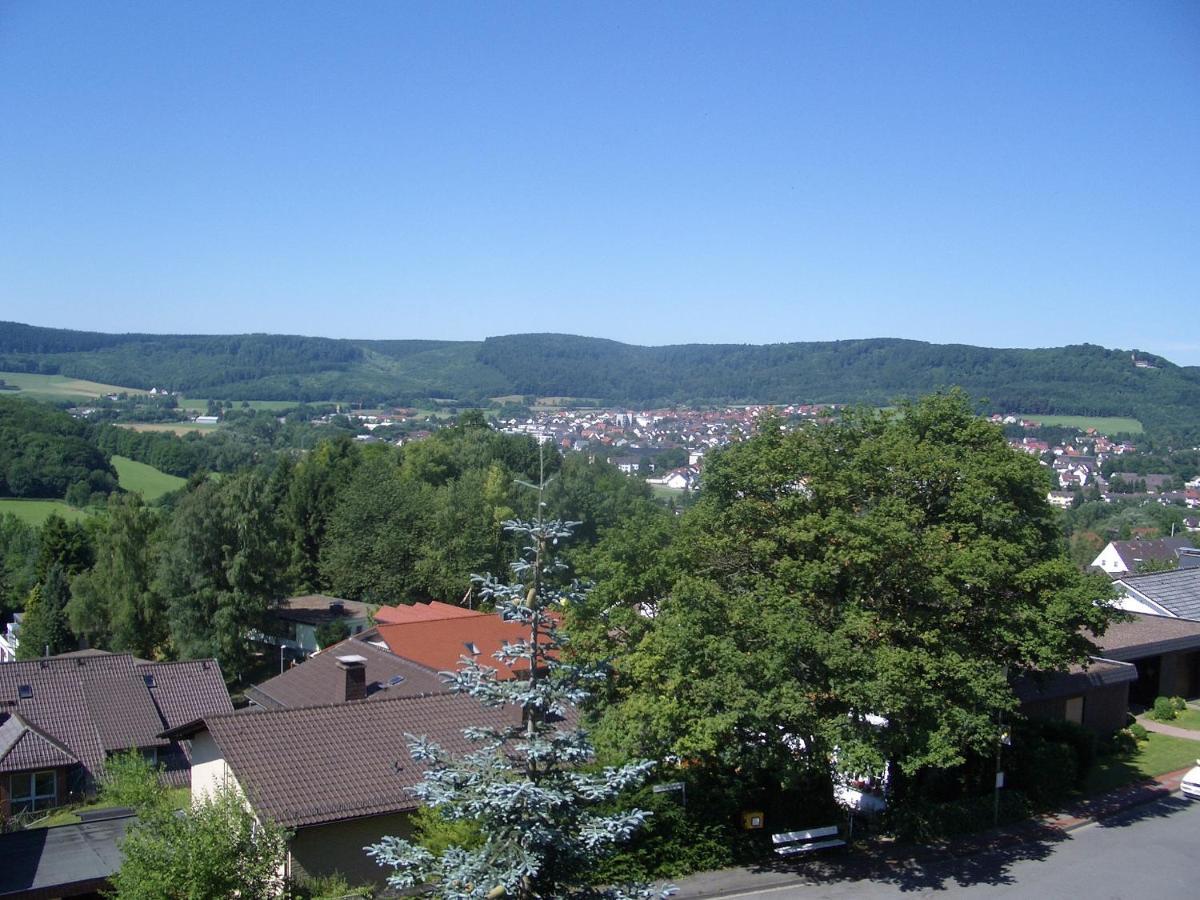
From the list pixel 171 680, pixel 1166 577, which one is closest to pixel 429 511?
pixel 171 680

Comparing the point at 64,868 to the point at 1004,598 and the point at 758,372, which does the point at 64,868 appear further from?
the point at 758,372

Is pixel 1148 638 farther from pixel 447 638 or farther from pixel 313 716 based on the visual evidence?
pixel 313 716

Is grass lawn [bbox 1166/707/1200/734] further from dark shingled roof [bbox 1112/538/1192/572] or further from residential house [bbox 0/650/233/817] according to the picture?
dark shingled roof [bbox 1112/538/1192/572]

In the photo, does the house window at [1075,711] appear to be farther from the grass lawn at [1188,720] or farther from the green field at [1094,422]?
the green field at [1094,422]

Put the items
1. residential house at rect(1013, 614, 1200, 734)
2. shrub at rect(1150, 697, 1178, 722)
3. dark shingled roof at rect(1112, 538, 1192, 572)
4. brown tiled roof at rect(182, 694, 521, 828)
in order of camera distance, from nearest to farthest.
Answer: brown tiled roof at rect(182, 694, 521, 828) → residential house at rect(1013, 614, 1200, 734) → shrub at rect(1150, 697, 1178, 722) → dark shingled roof at rect(1112, 538, 1192, 572)

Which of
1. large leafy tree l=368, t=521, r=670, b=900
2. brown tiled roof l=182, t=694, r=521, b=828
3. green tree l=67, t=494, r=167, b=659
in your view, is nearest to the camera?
large leafy tree l=368, t=521, r=670, b=900

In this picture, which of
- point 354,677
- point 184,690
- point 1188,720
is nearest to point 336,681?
point 354,677

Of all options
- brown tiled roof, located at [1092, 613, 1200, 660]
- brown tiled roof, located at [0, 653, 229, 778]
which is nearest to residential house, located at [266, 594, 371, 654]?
brown tiled roof, located at [0, 653, 229, 778]
